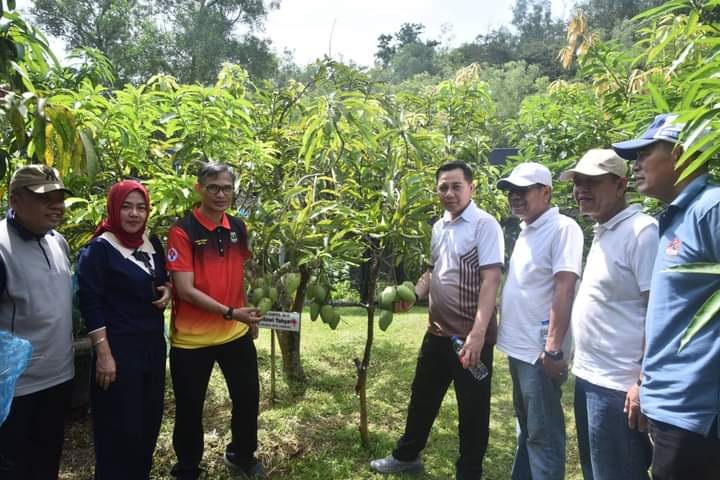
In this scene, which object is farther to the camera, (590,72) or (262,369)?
(262,369)

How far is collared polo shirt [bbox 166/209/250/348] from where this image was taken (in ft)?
7.33

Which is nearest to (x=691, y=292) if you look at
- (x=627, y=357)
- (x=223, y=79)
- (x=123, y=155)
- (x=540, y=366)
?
(x=627, y=357)

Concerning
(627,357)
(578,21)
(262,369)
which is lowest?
(262,369)

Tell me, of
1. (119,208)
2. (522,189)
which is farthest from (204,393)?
(522,189)

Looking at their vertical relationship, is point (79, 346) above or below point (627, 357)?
below

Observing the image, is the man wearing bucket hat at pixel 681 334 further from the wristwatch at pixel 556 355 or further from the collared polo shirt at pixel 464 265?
the collared polo shirt at pixel 464 265

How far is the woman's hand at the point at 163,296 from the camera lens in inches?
83.4

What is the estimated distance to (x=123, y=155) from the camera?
8.04ft

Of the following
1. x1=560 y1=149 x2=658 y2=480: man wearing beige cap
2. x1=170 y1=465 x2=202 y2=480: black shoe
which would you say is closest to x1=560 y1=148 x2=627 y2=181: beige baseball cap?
x1=560 y1=149 x2=658 y2=480: man wearing beige cap

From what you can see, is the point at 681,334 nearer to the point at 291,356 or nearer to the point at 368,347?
the point at 368,347

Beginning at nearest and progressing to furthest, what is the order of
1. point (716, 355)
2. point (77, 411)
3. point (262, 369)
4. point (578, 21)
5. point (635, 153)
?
point (716, 355), point (635, 153), point (77, 411), point (578, 21), point (262, 369)

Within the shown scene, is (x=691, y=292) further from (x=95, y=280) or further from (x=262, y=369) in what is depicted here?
(x=262, y=369)

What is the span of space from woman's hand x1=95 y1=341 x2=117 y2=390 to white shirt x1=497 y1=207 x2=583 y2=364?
1.62 meters

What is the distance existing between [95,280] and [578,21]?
3.77 m
